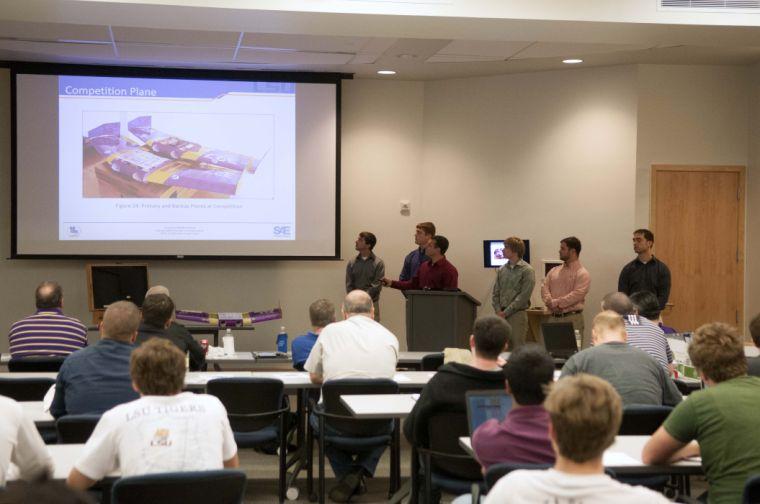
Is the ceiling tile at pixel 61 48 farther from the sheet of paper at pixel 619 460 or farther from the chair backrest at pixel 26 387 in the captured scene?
the sheet of paper at pixel 619 460

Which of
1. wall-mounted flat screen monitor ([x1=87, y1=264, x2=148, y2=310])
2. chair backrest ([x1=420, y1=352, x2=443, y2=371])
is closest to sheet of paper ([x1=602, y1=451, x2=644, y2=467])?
chair backrest ([x1=420, y1=352, x2=443, y2=371])

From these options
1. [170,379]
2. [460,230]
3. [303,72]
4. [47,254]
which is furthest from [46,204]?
[170,379]

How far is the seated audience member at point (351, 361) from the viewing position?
5.59 meters

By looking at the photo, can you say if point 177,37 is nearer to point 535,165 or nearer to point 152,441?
point 535,165

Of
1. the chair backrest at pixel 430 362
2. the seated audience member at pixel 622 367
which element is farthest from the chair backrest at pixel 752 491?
the chair backrest at pixel 430 362

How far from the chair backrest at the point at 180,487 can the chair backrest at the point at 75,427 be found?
115 centimetres

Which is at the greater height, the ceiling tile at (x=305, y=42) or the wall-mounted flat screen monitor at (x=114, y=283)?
the ceiling tile at (x=305, y=42)

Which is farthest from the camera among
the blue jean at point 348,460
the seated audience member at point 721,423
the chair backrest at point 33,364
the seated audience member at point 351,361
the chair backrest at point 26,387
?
the chair backrest at point 33,364

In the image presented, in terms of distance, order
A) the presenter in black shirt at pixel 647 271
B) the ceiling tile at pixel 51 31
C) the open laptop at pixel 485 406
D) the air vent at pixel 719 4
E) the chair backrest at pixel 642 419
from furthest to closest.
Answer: the presenter in black shirt at pixel 647 271 < the ceiling tile at pixel 51 31 < the air vent at pixel 719 4 < the chair backrest at pixel 642 419 < the open laptop at pixel 485 406

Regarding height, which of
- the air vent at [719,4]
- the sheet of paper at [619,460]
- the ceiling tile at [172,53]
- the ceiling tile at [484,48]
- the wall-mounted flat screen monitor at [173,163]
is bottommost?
the sheet of paper at [619,460]

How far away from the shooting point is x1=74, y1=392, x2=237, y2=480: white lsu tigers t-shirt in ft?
10.0

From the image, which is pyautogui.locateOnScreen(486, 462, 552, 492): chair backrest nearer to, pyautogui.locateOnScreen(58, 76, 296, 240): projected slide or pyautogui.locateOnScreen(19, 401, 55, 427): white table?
pyautogui.locateOnScreen(19, 401, 55, 427): white table

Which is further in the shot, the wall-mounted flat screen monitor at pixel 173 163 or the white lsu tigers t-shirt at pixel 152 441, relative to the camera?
the wall-mounted flat screen monitor at pixel 173 163

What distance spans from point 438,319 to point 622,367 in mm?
4767
